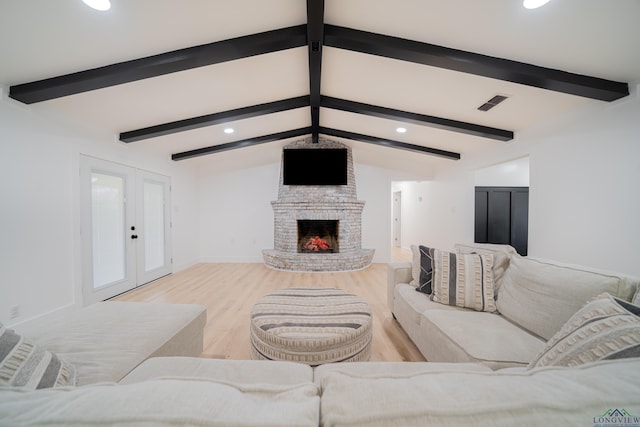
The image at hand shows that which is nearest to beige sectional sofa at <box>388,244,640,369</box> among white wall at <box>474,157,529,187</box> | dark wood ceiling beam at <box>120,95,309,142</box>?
dark wood ceiling beam at <box>120,95,309,142</box>

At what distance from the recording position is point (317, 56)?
2.34 meters

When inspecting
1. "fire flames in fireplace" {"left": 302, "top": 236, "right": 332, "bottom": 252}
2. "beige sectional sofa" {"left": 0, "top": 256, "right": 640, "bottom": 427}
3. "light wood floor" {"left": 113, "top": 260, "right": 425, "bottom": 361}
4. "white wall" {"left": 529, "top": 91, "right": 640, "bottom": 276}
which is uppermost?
"white wall" {"left": 529, "top": 91, "right": 640, "bottom": 276}

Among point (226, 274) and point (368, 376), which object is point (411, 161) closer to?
point (226, 274)

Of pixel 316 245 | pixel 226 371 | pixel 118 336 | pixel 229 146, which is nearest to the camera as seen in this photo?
pixel 226 371

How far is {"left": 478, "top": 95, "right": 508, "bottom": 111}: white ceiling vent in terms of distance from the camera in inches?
105

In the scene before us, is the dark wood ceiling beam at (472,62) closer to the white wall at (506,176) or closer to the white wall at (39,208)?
the white wall at (39,208)

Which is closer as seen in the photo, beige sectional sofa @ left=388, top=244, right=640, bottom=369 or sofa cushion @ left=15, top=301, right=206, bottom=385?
sofa cushion @ left=15, top=301, right=206, bottom=385

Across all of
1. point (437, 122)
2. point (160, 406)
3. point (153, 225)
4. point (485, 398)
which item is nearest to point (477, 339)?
point (485, 398)

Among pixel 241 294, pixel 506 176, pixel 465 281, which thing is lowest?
pixel 241 294

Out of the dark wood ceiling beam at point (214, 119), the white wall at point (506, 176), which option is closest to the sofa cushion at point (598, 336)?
the dark wood ceiling beam at point (214, 119)

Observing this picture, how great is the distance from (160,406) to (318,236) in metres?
5.33

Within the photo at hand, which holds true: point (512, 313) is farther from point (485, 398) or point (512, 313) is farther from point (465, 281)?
point (485, 398)

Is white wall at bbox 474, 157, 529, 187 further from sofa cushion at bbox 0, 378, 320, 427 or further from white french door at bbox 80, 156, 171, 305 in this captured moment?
white french door at bbox 80, 156, 171, 305

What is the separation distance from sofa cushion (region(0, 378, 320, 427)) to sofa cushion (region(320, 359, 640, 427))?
8 centimetres
